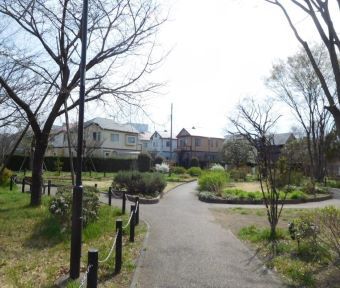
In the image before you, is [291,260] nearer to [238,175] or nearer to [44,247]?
[44,247]

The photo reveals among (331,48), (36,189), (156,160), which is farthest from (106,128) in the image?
(331,48)

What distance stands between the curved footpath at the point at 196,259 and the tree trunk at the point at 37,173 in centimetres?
348

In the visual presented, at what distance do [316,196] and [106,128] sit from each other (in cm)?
3681

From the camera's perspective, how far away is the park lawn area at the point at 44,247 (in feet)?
21.4

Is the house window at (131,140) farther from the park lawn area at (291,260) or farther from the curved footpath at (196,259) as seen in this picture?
the park lawn area at (291,260)

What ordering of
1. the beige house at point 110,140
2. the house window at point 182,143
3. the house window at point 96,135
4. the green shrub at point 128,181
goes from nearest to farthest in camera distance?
the green shrub at point 128,181
the house window at point 96,135
the beige house at point 110,140
the house window at point 182,143

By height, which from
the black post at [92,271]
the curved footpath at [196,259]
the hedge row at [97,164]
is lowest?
the curved footpath at [196,259]

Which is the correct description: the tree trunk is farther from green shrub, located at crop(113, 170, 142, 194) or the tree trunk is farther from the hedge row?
the hedge row

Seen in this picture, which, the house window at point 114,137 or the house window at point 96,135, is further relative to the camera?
the house window at point 114,137

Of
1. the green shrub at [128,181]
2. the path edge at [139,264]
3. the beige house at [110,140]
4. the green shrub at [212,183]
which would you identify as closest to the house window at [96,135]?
the beige house at [110,140]

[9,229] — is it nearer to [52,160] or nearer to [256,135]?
[256,135]

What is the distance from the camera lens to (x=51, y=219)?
34.3ft

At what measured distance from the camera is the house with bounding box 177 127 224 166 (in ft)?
234

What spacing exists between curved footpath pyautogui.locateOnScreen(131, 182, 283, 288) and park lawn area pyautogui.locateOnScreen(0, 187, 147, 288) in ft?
1.23
